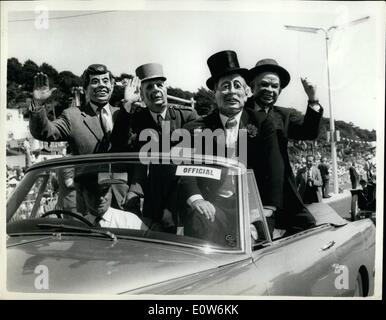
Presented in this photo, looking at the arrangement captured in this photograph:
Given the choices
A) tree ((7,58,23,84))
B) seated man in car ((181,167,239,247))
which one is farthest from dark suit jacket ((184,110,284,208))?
tree ((7,58,23,84))

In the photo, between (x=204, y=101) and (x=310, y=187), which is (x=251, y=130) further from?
(x=310, y=187)

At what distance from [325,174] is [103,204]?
1679mm

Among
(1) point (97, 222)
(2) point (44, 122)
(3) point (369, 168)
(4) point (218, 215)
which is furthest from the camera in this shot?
(3) point (369, 168)

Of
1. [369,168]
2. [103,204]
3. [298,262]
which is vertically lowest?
[298,262]

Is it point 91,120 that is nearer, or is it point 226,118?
point 226,118

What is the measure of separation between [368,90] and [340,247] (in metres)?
1.28

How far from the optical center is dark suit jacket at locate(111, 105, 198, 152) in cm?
363

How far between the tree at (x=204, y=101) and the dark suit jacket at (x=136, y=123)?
2.1 inches

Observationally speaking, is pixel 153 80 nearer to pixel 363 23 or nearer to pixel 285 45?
pixel 285 45

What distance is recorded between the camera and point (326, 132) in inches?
145

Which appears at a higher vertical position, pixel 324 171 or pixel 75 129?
pixel 75 129

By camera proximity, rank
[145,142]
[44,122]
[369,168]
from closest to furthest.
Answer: [145,142]
[44,122]
[369,168]

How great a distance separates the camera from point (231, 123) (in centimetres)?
366

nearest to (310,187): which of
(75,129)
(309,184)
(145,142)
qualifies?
(309,184)
